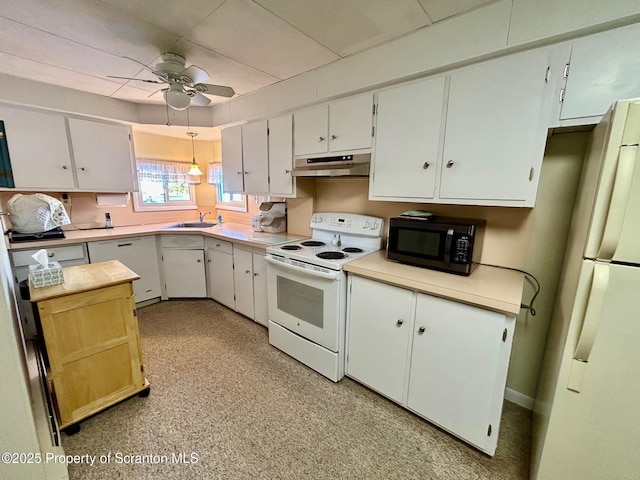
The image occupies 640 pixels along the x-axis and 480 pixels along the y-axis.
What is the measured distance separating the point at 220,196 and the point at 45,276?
118 inches

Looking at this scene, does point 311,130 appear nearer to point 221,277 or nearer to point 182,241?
point 221,277

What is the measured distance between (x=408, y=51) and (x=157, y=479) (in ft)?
9.48

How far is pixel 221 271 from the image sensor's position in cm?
325

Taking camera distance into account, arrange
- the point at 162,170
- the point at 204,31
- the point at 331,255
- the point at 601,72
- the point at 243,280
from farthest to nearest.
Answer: the point at 162,170, the point at 243,280, the point at 331,255, the point at 204,31, the point at 601,72

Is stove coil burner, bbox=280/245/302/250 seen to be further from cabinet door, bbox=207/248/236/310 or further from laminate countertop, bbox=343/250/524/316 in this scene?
cabinet door, bbox=207/248/236/310

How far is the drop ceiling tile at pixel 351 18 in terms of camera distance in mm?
1462

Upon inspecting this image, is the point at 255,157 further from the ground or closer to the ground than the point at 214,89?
closer to the ground

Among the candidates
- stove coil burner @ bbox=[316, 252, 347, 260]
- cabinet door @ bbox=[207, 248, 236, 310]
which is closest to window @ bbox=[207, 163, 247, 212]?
cabinet door @ bbox=[207, 248, 236, 310]

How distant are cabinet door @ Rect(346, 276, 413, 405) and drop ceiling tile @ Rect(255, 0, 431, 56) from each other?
162cm

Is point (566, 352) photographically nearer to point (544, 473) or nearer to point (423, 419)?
point (544, 473)

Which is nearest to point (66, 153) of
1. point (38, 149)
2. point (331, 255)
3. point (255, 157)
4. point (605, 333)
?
point (38, 149)

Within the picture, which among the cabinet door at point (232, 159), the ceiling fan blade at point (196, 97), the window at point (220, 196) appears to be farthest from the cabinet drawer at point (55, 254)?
the ceiling fan blade at point (196, 97)

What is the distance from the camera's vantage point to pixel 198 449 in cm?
154

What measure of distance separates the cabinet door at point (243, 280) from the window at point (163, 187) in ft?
6.38
